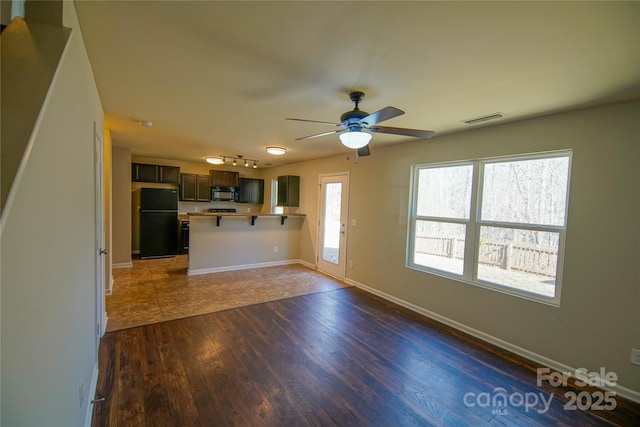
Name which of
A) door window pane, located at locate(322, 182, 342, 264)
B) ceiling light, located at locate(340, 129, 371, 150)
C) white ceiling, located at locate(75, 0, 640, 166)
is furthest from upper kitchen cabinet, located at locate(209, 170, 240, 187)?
ceiling light, located at locate(340, 129, 371, 150)

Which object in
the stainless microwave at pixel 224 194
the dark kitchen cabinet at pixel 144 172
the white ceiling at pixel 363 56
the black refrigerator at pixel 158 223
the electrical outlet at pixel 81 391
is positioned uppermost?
the white ceiling at pixel 363 56

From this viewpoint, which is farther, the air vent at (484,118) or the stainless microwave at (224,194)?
the stainless microwave at (224,194)

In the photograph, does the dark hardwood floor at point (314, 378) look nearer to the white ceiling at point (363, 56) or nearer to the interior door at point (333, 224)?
the interior door at point (333, 224)

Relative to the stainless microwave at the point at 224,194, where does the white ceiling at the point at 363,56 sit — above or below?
above

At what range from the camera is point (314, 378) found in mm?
2307

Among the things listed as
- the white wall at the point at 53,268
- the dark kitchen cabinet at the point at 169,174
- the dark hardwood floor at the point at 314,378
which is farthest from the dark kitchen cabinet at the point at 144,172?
the white wall at the point at 53,268

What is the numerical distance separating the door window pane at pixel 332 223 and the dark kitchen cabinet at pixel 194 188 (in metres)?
3.72

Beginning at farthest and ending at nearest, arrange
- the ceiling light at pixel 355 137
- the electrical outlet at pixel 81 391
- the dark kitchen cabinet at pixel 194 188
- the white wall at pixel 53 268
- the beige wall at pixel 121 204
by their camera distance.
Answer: the dark kitchen cabinet at pixel 194 188 < the beige wall at pixel 121 204 < the ceiling light at pixel 355 137 < the electrical outlet at pixel 81 391 < the white wall at pixel 53 268

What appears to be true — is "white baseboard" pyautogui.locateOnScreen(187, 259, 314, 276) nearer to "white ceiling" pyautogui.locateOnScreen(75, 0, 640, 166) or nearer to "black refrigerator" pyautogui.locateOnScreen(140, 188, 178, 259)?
"black refrigerator" pyautogui.locateOnScreen(140, 188, 178, 259)

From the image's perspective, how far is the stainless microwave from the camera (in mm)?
7582

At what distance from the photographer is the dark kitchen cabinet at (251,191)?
313 inches

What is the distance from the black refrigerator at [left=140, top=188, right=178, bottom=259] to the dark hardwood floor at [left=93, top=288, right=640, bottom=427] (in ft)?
12.7

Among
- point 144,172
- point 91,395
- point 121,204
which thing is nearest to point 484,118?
point 91,395

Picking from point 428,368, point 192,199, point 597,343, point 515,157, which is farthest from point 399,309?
point 192,199
